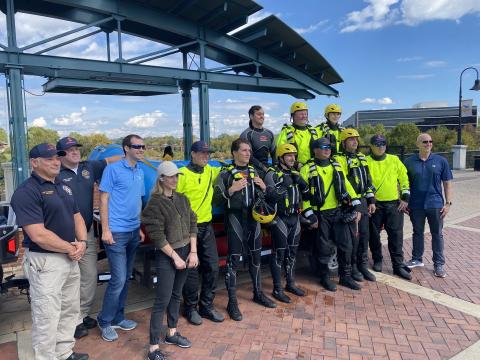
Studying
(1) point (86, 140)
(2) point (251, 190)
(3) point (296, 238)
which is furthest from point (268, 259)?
(1) point (86, 140)

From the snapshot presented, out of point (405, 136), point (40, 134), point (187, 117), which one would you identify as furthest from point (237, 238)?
point (405, 136)

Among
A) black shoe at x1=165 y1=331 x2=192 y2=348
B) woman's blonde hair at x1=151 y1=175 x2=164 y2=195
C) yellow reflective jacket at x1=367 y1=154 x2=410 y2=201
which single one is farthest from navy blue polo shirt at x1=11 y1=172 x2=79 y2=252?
yellow reflective jacket at x1=367 y1=154 x2=410 y2=201

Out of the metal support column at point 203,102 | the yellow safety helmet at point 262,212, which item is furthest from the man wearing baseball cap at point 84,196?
the metal support column at point 203,102

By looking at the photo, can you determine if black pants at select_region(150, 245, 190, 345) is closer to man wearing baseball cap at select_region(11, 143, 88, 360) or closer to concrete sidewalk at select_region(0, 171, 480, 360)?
concrete sidewalk at select_region(0, 171, 480, 360)

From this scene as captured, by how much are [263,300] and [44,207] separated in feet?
8.88

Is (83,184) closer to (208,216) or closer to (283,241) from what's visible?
(208,216)

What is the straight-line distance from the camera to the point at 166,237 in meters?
3.37

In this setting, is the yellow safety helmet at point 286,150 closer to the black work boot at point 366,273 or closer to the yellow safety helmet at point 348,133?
Answer: the yellow safety helmet at point 348,133

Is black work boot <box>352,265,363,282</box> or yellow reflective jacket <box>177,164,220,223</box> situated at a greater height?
yellow reflective jacket <box>177,164,220,223</box>

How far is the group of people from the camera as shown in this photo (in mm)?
3043

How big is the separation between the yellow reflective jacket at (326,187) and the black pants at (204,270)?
4.81ft

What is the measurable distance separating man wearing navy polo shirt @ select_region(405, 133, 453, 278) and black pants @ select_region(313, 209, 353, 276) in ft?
4.54

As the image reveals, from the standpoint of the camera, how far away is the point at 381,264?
5895 mm

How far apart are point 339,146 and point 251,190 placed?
2.10 metres
